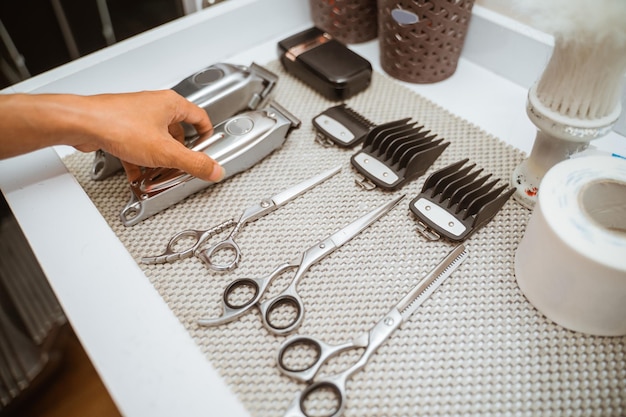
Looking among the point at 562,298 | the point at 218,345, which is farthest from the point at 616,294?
the point at 218,345

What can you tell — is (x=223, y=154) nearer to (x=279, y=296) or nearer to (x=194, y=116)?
(x=194, y=116)

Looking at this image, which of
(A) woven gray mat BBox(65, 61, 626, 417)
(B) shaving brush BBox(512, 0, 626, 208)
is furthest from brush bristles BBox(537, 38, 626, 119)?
(A) woven gray mat BBox(65, 61, 626, 417)

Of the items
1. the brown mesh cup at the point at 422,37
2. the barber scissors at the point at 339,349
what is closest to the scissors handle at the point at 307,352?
the barber scissors at the point at 339,349

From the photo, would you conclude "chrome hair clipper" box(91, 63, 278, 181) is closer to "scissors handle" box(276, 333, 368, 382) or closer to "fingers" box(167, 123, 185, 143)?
"fingers" box(167, 123, 185, 143)

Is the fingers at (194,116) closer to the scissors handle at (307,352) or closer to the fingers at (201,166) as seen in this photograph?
the fingers at (201,166)

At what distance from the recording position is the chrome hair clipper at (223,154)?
0.45 m

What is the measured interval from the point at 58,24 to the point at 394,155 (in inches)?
22.6

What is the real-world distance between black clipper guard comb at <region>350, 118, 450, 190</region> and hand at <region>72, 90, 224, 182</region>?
150 mm

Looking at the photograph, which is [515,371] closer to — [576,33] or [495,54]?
[576,33]

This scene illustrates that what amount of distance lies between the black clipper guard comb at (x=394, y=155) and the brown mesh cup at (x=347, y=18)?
22 cm

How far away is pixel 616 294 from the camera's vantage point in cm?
32

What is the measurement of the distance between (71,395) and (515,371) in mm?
719

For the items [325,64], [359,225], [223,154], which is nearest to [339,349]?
[359,225]

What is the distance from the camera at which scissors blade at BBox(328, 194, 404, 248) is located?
42 centimetres
